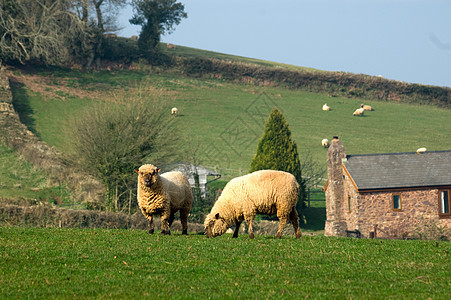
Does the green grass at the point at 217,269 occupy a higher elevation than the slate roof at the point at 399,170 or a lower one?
higher

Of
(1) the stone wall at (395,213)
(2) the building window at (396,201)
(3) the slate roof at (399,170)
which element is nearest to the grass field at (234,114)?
(3) the slate roof at (399,170)

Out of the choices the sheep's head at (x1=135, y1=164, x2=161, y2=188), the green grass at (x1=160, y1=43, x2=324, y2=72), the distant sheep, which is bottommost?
the sheep's head at (x1=135, y1=164, x2=161, y2=188)

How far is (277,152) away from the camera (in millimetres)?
51469

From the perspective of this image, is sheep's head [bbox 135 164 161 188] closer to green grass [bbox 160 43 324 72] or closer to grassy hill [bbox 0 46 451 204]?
grassy hill [bbox 0 46 451 204]

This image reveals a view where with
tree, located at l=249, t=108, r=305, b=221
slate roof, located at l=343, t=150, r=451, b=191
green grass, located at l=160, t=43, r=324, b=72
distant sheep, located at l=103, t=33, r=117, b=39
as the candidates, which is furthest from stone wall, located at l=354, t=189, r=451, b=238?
green grass, located at l=160, t=43, r=324, b=72

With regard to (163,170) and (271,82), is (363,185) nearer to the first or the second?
(163,170)

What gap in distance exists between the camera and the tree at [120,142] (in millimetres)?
38375

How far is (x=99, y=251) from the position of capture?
52.1 feet

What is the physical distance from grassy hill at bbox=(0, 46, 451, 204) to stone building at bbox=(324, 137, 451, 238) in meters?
13.4

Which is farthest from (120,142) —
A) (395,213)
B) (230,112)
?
(230,112)

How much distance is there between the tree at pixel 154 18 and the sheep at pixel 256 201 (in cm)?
7538

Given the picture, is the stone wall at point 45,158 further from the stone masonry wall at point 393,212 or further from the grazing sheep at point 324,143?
the grazing sheep at point 324,143

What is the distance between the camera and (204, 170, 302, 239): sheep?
19.6 meters

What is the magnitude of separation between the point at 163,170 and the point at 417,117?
54151mm
